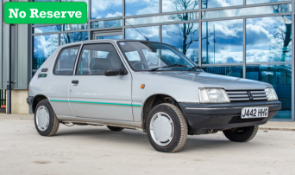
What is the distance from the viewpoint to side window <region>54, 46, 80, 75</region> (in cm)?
716

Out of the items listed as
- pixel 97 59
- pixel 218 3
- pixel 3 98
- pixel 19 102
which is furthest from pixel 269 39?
pixel 3 98

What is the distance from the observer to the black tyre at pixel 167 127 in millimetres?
5340

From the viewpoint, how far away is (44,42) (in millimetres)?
16000

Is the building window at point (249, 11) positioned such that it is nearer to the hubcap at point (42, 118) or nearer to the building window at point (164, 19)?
the building window at point (164, 19)

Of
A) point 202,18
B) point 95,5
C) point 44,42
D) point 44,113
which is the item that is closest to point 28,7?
point 44,42

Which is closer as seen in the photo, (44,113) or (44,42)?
(44,113)

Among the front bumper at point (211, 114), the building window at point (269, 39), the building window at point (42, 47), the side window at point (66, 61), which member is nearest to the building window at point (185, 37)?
the building window at point (269, 39)

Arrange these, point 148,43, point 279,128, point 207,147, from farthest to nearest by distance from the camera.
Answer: point 279,128 < point 148,43 < point 207,147

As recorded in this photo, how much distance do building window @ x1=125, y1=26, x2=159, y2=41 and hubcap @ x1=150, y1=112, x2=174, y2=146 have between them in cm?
799

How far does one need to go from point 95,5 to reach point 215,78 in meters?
9.93

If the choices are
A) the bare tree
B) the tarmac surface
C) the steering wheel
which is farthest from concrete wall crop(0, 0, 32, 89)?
the steering wheel

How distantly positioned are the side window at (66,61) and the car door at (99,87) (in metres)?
0.21

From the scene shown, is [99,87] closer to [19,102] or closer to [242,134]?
[242,134]

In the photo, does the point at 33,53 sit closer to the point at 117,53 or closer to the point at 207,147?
the point at 117,53
